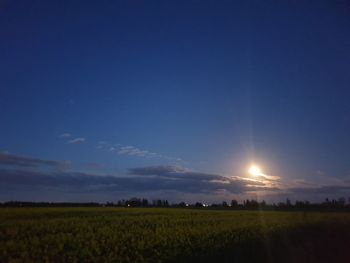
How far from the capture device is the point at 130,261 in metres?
20.0

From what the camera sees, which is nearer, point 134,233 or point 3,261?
point 3,261

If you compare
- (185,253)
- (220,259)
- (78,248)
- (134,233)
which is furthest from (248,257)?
(78,248)

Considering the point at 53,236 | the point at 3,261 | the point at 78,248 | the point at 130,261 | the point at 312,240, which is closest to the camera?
the point at 3,261

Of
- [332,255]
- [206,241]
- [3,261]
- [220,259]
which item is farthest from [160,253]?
[332,255]

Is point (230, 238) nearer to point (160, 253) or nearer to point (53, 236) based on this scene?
point (160, 253)

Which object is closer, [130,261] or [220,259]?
[130,261]

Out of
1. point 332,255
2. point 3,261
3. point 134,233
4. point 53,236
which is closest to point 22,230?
point 53,236

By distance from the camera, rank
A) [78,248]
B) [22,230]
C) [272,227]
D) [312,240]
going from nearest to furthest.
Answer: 1. [78,248]
2. [22,230]
3. [312,240]
4. [272,227]

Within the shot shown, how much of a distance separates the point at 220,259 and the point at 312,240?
1239 cm

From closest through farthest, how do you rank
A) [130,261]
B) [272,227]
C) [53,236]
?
[130,261], [53,236], [272,227]

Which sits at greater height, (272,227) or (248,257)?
(272,227)

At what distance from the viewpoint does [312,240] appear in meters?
32.6

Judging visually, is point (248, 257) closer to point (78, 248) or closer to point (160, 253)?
point (160, 253)

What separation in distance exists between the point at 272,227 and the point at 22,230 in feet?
58.9
